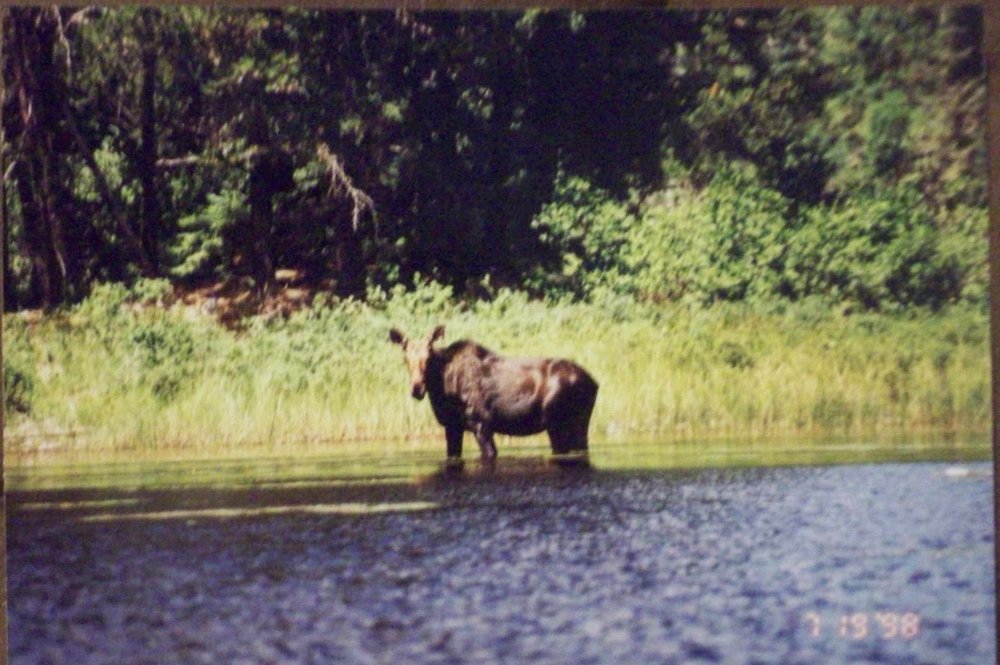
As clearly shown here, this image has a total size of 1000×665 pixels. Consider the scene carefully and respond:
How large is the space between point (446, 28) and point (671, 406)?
4.37 feet

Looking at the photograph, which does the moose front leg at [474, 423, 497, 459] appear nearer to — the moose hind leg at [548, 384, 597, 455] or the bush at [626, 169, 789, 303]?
the moose hind leg at [548, 384, 597, 455]

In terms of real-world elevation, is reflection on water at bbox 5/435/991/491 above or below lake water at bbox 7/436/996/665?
above

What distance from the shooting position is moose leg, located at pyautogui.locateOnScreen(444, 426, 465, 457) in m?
4.82

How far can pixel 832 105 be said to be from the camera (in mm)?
4812

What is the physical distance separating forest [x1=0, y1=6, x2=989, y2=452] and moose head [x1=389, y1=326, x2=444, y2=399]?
6 centimetres

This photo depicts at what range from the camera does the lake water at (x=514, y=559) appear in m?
4.44

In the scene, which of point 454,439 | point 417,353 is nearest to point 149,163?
point 417,353

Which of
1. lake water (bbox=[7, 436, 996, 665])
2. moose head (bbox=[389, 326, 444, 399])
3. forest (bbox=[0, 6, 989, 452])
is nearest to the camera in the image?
lake water (bbox=[7, 436, 996, 665])

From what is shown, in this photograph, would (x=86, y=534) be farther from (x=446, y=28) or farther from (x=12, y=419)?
(x=446, y=28)

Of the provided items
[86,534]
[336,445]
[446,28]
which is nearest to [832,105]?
[446,28]

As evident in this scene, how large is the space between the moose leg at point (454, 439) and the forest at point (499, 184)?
8.7 inches

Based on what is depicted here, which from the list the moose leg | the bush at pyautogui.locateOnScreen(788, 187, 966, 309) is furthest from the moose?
the bush at pyautogui.locateOnScreen(788, 187, 966, 309)
